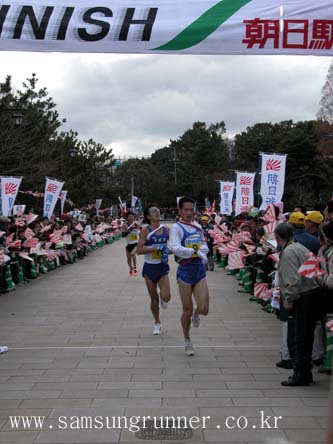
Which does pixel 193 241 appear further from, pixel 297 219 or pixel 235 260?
pixel 235 260

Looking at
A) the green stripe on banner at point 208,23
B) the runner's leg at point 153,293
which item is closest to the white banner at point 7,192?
the runner's leg at point 153,293

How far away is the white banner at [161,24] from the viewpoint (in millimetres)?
4949

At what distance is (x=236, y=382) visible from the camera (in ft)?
18.1

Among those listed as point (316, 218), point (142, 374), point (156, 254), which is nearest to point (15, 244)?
point (156, 254)

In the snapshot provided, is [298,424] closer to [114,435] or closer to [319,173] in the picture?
[114,435]

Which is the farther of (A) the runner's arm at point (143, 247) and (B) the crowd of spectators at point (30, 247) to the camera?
(B) the crowd of spectators at point (30, 247)

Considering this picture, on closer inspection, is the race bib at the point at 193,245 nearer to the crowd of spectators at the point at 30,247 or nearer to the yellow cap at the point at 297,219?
the yellow cap at the point at 297,219

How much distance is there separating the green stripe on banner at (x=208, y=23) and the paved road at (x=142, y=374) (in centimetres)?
318

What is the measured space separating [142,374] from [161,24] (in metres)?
3.42

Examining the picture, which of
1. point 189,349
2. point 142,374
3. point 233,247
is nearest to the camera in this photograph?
point 142,374

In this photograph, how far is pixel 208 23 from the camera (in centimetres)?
496

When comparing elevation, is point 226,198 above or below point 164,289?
above

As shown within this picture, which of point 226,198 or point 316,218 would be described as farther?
point 226,198

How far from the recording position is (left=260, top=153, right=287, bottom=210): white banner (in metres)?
12.9
